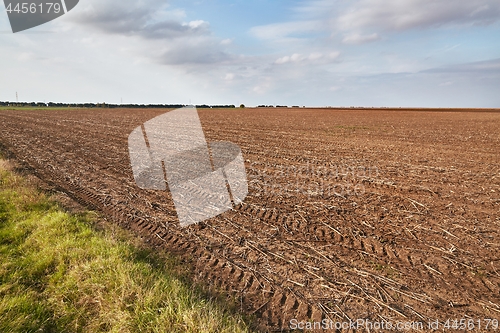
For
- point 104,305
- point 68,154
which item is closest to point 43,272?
point 104,305

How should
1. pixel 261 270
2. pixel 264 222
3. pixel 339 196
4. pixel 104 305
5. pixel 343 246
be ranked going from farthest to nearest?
1. pixel 339 196
2. pixel 264 222
3. pixel 343 246
4. pixel 261 270
5. pixel 104 305

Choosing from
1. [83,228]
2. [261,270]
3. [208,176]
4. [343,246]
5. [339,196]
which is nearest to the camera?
[261,270]

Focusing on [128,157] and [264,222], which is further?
[128,157]

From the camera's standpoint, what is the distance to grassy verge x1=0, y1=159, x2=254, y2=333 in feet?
10.3

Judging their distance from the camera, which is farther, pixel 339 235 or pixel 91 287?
pixel 339 235

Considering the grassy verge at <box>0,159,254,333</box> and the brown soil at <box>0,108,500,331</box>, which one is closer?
the grassy verge at <box>0,159,254,333</box>

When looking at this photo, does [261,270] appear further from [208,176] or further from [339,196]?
[208,176]

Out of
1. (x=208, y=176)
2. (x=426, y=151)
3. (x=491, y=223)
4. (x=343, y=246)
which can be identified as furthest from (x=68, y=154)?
(x=426, y=151)

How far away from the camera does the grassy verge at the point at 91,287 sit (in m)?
3.12

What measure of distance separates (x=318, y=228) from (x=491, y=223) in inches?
132

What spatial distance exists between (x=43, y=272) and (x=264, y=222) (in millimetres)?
3636

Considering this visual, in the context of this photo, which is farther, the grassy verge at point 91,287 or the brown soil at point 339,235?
the brown soil at point 339,235

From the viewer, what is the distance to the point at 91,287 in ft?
12.0

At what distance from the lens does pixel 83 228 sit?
510 cm
